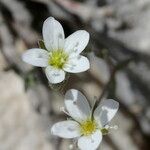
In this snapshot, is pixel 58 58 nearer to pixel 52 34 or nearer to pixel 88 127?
pixel 52 34

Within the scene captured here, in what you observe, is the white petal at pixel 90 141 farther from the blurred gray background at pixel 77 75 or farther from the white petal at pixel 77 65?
the blurred gray background at pixel 77 75

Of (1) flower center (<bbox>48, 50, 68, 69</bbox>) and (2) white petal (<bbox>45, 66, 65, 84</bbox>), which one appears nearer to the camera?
(2) white petal (<bbox>45, 66, 65, 84</bbox>)

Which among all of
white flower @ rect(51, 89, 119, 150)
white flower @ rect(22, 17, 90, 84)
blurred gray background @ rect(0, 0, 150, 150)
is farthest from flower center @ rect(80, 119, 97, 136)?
blurred gray background @ rect(0, 0, 150, 150)

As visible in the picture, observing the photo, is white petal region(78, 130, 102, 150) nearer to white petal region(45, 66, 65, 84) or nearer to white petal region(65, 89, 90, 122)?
white petal region(65, 89, 90, 122)

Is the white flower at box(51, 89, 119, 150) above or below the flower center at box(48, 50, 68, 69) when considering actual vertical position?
below

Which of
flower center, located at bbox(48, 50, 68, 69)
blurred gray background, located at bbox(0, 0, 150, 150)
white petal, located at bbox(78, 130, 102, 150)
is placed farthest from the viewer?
blurred gray background, located at bbox(0, 0, 150, 150)

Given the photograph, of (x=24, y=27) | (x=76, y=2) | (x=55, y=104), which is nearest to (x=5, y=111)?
(x=55, y=104)

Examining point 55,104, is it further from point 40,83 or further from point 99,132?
point 99,132

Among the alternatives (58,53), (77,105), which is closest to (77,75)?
(58,53)
